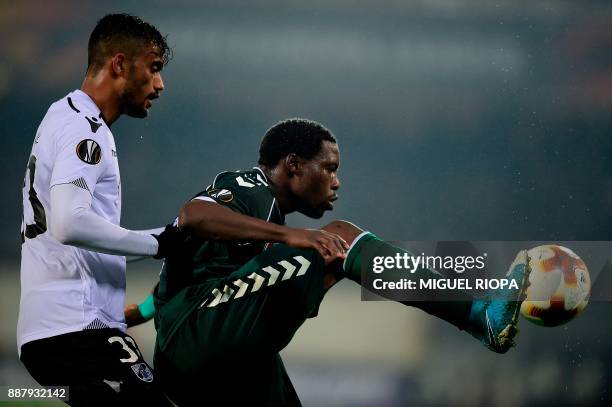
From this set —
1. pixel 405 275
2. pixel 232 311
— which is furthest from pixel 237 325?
pixel 405 275

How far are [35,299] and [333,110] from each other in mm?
2523

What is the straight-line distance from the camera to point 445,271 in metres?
3.45

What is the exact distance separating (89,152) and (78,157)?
5 cm

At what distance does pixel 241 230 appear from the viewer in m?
2.33

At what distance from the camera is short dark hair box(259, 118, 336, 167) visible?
307cm

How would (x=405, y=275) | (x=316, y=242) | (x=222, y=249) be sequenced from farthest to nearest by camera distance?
(x=222, y=249) < (x=405, y=275) < (x=316, y=242)

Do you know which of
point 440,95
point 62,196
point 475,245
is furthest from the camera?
point 440,95

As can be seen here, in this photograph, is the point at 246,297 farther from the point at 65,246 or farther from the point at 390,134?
the point at 390,134

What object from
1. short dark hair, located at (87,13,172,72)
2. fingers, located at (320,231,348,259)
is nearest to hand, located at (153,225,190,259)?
fingers, located at (320,231,348,259)

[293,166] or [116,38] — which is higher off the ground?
[116,38]

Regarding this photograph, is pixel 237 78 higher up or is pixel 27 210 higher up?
pixel 237 78

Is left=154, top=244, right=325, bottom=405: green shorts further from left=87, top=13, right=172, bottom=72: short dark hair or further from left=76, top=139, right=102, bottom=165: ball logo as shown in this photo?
left=87, top=13, right=172, bottom=72: short dark hair

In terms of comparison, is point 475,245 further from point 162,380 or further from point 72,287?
point 72,287

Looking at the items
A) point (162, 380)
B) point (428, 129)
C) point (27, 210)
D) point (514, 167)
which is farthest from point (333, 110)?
point (27, 210)
